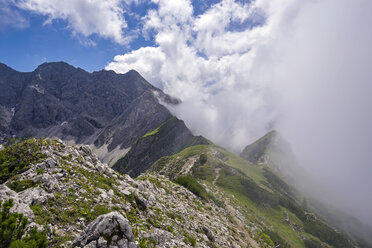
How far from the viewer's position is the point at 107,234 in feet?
49.1

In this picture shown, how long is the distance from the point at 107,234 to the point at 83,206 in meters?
6.52

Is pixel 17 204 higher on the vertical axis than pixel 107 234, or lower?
lower

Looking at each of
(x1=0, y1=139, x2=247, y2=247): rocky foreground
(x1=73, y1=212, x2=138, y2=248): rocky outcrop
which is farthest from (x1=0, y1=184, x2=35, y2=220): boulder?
(x1=73, y1=212, x2=138, y2=248): rocky outcrop

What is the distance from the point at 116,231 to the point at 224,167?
150m

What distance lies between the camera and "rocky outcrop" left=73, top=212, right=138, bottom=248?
1438cm

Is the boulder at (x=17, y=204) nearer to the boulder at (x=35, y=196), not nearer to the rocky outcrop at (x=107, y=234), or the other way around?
Result: the boulder at (x=35, y=196)

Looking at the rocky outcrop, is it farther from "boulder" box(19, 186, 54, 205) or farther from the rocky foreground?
"boulder" box(19, 186, 54, 205)

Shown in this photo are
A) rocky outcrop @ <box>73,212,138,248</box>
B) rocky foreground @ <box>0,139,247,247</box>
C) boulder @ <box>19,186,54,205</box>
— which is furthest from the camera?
boulder @ <box>19,186,54,205</box>

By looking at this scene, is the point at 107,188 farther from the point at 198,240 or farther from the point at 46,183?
the point at 198,240

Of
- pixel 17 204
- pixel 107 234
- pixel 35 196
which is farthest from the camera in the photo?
pixel 35 196

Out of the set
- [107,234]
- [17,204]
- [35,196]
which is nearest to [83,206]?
[35,196]

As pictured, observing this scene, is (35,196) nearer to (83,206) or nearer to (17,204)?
(17,204)

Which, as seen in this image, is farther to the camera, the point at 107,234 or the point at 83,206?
the point at 83,206

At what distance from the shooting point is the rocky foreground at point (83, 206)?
1521cm
